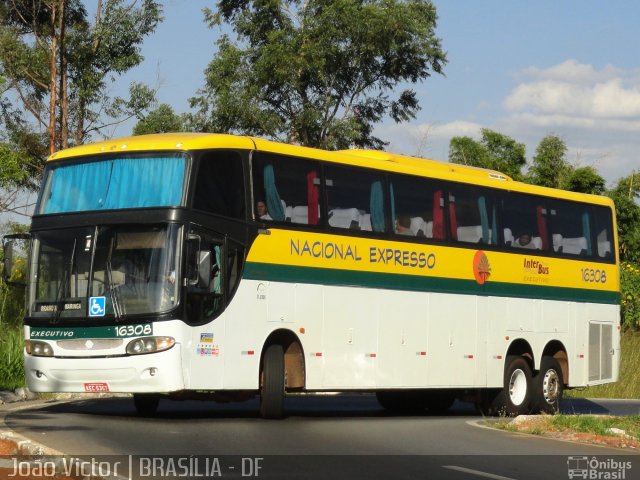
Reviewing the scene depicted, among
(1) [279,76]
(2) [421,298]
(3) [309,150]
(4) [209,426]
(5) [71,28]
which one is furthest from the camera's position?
(1) [279,76]

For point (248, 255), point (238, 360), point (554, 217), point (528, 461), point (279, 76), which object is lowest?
point (528, 461)

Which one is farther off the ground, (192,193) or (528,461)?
(192,193)

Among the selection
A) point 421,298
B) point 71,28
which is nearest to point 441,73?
point 71,28

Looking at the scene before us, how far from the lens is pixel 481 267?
2250 cm

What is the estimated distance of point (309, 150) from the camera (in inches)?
770

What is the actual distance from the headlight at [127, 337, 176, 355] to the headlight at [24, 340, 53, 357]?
1361 millimetres

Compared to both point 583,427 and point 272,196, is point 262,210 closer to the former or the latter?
point 272,196

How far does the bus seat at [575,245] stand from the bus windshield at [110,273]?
9842 mm

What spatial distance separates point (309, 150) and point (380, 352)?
3.41 metres

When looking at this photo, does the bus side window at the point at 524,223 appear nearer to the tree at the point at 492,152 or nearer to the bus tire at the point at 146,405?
the bus tire at the point at 146,405

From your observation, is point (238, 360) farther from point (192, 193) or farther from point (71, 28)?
point (71, 28)

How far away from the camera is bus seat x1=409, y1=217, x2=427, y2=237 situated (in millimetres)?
21142

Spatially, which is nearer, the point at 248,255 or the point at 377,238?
the point at 248,255

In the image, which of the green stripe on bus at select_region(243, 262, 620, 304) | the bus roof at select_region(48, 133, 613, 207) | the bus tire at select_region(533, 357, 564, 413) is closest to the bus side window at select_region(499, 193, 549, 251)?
the bus roof at select_region(48, 133, 613, 207)
